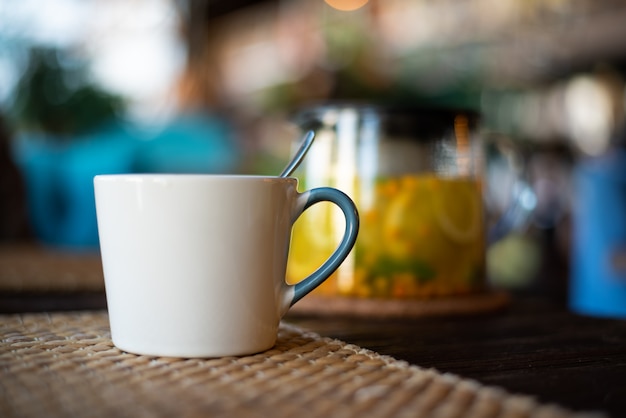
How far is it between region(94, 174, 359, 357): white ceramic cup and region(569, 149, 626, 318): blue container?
0.64m

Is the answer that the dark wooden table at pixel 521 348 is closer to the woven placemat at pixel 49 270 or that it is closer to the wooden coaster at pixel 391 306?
the wooden coaster at pixel 391 306

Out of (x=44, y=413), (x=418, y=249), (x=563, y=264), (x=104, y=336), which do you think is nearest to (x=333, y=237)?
(x=418, y=249)

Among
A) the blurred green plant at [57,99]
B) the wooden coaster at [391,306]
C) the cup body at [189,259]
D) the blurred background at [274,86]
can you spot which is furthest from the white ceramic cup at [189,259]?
the blurred green plant at [57,99]

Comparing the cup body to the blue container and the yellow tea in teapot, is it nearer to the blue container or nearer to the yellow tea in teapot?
the yellow tea in teapot

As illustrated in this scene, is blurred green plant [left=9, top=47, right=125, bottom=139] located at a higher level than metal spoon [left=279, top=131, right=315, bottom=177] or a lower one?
higher

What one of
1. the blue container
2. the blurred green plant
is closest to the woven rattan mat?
the blue container

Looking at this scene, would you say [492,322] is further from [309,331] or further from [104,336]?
[104,336]

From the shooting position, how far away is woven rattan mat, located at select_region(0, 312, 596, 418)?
0.33 metres

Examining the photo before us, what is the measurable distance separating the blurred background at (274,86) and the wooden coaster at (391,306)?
18cm

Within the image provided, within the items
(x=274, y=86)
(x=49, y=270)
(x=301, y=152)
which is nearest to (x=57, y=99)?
(x=49, y=270)

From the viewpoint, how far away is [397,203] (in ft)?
2.24

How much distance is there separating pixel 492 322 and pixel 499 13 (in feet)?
9.61

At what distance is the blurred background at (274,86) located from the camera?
55.0 inches

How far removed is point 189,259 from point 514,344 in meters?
0.24
